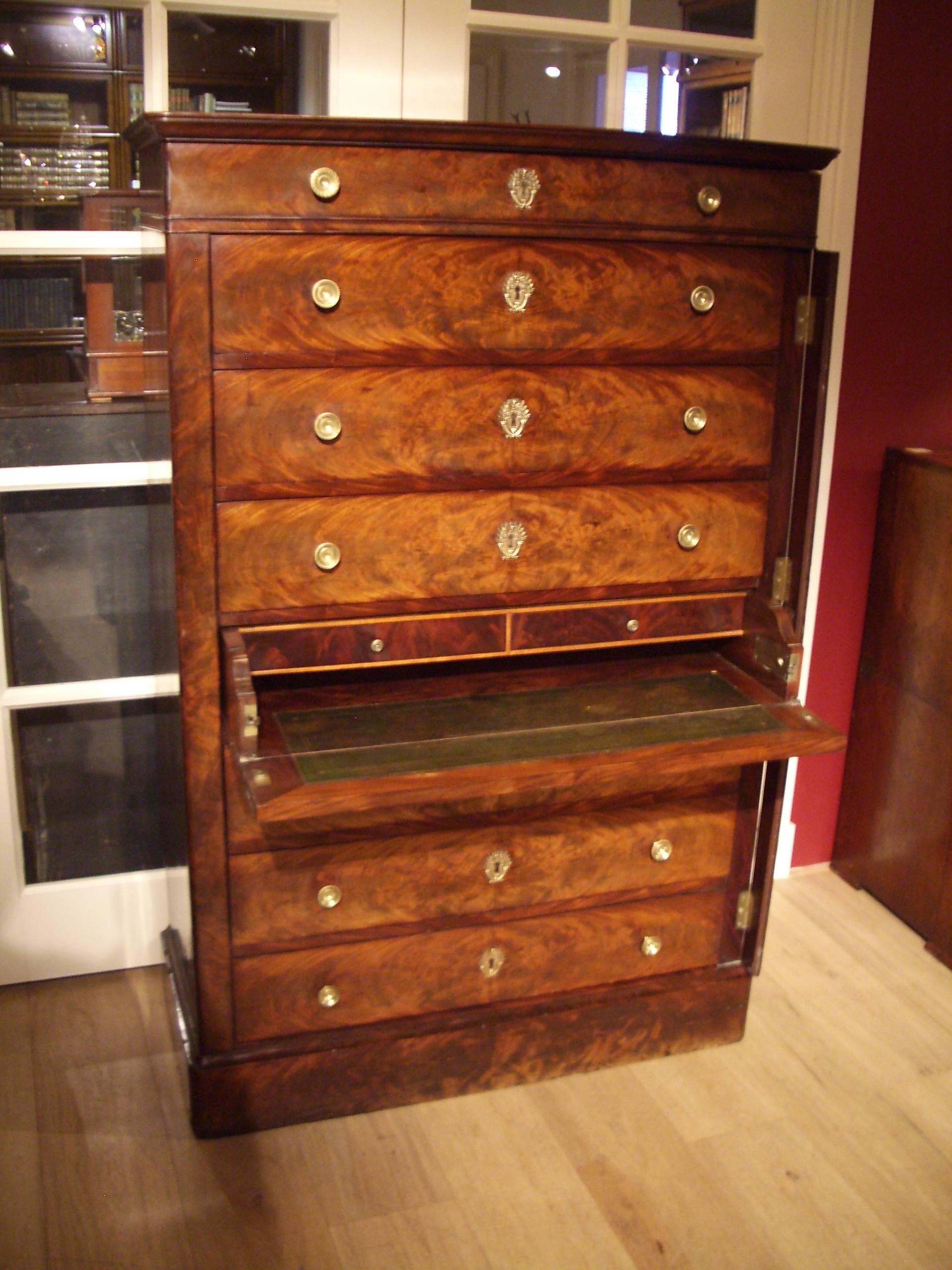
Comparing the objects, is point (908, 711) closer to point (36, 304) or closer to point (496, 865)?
point (496, 865)

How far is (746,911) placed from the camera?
7.75 feet

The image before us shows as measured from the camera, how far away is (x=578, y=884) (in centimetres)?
223

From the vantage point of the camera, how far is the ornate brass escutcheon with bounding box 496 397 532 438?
76.7 inches

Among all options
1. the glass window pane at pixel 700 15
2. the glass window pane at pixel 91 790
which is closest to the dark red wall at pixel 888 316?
the glass window pane at pixel 700 15

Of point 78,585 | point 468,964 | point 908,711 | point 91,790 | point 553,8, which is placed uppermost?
point 553,8

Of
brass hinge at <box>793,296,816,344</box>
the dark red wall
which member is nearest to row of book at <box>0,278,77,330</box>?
brass hinge at <box>793,296,816,344</box>

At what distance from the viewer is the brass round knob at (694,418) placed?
2.04 metres

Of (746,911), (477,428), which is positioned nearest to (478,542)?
(477,428)

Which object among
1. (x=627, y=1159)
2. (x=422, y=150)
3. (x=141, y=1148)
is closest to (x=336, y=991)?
(x=141, y=1148)

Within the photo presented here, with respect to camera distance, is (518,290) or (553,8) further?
(553,8)

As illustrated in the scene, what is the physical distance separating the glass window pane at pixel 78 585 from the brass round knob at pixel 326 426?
27.0 inches

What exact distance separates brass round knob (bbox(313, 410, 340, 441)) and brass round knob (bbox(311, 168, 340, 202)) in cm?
30

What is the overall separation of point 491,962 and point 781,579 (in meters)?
0.84

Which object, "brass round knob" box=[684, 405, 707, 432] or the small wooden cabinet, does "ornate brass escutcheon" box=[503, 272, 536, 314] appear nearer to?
"brass round knob" box=[684, 405, 707, 432]
